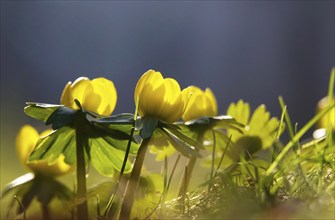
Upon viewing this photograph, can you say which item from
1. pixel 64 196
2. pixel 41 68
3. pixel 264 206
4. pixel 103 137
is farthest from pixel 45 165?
pixel 41 68

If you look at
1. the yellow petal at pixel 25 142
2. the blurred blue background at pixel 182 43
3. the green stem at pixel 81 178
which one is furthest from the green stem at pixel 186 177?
the blurred blue background at pixel 182 43

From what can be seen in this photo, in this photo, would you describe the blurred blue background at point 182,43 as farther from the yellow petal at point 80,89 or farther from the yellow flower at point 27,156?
the yellow petal at point 80,89

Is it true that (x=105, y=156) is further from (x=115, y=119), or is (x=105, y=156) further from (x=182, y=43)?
(x=182, y=43)

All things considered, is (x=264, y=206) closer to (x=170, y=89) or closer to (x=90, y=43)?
(x=170, y=89)

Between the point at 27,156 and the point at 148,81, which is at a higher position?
the point at 148,81

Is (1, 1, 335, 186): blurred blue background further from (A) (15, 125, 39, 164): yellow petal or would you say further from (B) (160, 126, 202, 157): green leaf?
(B) (160, 126, 202, 157): green leaf

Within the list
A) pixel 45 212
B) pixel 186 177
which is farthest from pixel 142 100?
pixel 45 212

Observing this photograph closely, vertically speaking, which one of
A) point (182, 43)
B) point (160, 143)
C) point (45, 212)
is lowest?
point (182, 43)
